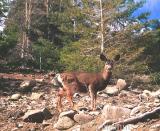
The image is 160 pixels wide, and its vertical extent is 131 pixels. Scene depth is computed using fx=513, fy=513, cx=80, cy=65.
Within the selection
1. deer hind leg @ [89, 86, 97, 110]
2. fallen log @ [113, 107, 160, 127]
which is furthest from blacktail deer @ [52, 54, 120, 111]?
fallen log @ [113, 107, 160, 127]

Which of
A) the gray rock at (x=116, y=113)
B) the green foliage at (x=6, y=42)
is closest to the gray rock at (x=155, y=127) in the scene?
the gray rock at (x=116, y=113)

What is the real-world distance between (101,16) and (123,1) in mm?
1964

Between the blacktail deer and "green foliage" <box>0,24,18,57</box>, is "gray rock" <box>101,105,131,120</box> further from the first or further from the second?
"green foliage" <box>0,24,18,57</box>

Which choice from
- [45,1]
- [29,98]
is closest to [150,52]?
[45,1]

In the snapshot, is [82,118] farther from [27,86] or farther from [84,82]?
[27,86]

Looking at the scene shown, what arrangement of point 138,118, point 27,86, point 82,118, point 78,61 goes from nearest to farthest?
1. point 138,118
2. point 82,118
3. point 27,86
4. point 78,61

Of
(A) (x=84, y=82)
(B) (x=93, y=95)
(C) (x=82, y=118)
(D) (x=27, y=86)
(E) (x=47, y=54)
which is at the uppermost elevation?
(E) (x=47, y=54)

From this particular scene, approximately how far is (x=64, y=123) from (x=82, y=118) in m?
0.47

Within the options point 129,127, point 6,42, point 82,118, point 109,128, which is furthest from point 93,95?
point 6,42

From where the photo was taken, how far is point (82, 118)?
1266cm

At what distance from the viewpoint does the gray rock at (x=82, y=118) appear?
41.1 feet

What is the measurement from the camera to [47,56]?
1523 inches

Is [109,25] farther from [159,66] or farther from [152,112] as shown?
[152,112]

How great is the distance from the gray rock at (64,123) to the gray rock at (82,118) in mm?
144
